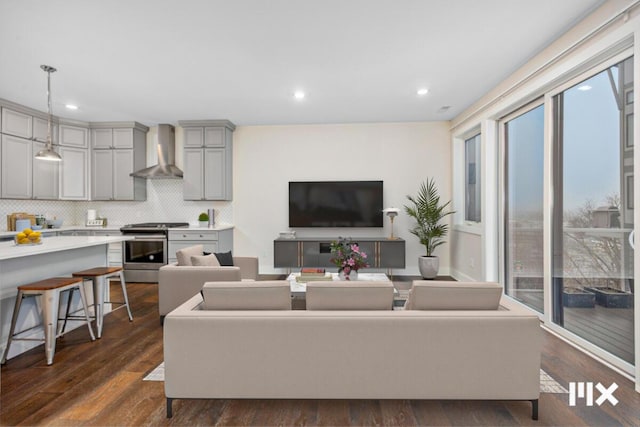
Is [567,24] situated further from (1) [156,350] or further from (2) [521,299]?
(1) [156,350]

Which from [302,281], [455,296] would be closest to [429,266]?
[302,281]

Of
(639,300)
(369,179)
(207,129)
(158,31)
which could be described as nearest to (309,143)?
(369,179)

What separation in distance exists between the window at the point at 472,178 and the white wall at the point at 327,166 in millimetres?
383

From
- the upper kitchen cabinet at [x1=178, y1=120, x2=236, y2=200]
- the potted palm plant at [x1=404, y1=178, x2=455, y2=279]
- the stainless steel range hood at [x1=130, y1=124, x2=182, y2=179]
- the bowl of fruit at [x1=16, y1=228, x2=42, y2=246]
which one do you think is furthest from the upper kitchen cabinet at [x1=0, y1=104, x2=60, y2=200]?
the potted palm plant at [x1=404, y1=178, x2=455, y2=279]

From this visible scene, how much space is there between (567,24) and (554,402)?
9.54 feet

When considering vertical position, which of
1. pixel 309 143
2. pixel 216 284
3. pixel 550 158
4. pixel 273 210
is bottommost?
pixel 216 284

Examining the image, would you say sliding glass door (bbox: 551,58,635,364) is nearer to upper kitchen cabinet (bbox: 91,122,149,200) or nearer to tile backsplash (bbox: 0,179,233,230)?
tile backsplash (bbox: 0,179,233,230)

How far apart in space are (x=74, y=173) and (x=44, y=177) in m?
0.43

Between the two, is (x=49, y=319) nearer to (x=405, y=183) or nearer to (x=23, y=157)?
(x=23, y=157)

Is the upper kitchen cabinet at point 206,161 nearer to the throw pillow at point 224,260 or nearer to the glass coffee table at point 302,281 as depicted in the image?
the throw pillow at point 224,260

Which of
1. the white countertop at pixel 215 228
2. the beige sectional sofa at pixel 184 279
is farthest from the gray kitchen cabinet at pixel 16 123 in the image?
the beige sectional sofa at pixel 184 279

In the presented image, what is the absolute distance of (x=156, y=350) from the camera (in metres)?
2.85

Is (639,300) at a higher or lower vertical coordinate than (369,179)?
lower

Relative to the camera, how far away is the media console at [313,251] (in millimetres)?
5352
